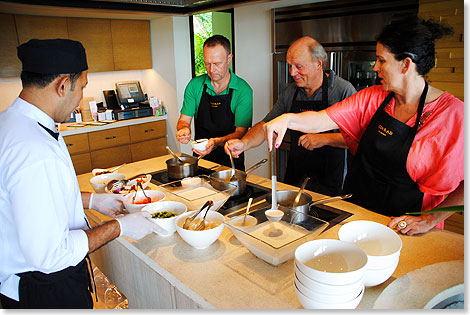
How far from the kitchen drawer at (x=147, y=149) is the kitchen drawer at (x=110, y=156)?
0.30 feet

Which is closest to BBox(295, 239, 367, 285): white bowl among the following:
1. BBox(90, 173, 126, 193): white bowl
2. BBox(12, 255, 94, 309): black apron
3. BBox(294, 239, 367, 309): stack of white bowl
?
BBox(294, 239, 367, 309): stack of white bowl

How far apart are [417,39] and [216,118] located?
6.11 feet

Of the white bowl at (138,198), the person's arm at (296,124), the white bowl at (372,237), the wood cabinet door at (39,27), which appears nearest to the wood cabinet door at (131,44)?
the wood cabinet door at (39,27)

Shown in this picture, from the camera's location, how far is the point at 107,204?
1.84m

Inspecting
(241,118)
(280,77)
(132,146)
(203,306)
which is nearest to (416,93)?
(203,306)

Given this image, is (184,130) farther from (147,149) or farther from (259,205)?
(147,149)

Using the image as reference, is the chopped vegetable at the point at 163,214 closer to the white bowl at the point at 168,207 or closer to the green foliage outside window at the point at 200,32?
the white bowl at the point at 168,207

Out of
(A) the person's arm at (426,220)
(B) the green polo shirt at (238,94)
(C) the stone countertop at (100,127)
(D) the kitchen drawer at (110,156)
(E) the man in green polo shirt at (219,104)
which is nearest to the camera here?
(A) the person's arm at (426,220)

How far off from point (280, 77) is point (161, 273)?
3112mm

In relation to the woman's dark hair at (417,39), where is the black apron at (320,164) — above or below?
below

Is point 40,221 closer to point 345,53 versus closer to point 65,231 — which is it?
point 65,231

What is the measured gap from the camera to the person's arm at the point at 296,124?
1.80 m

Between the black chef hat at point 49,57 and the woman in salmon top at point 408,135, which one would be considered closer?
the black chef hat at point 49,57

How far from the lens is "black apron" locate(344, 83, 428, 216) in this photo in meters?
1.72
